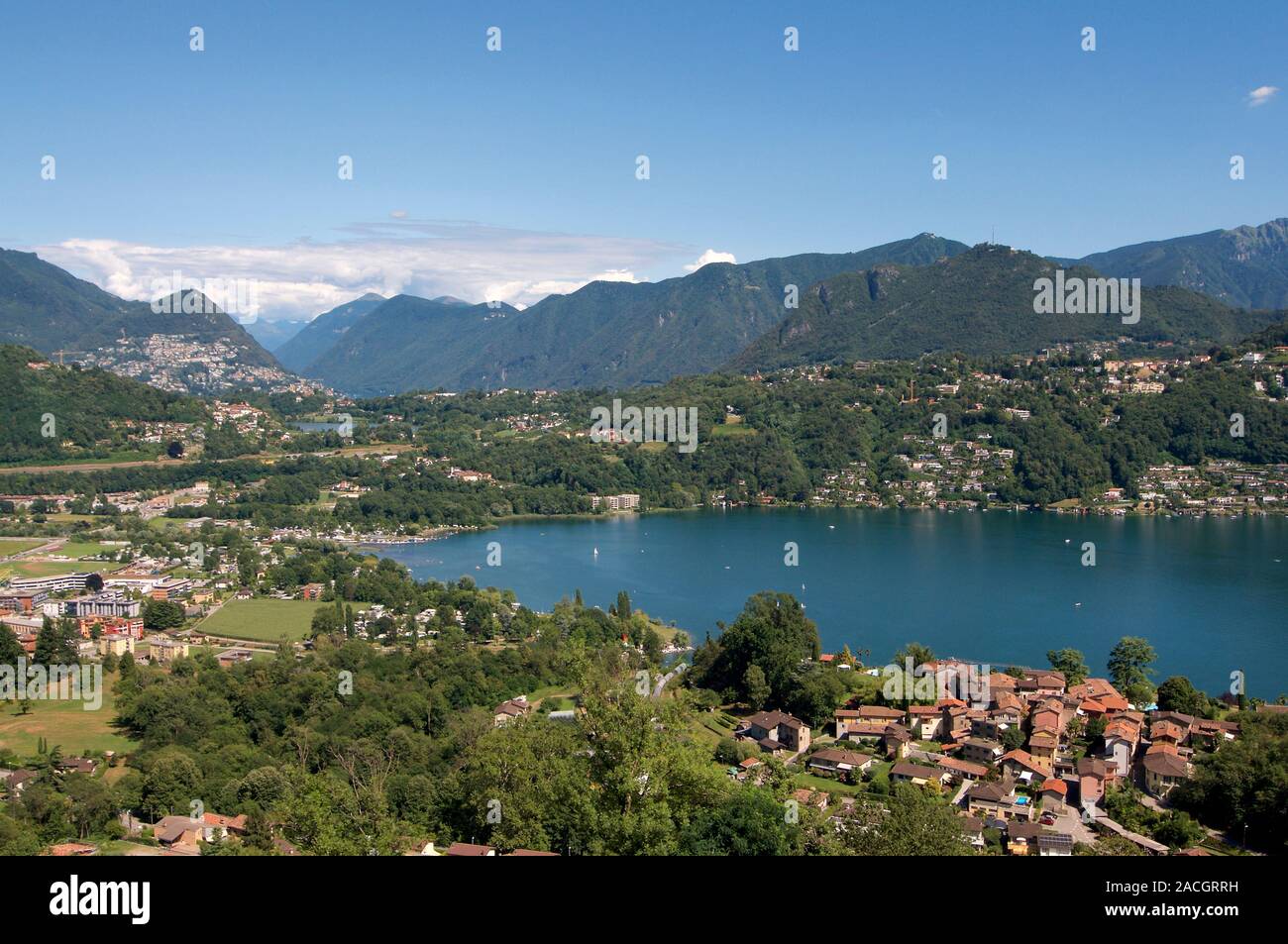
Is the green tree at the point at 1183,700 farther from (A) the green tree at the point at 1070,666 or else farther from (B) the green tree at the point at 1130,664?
(A) the green tree at the point at 1070,666

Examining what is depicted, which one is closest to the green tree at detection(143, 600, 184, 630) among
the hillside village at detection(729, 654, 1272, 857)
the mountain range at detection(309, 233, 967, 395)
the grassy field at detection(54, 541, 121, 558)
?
the grassy field at detection(54, 541, 121, 558)

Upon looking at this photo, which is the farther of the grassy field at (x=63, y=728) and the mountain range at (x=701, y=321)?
the mountain range at (x=701, y=321)

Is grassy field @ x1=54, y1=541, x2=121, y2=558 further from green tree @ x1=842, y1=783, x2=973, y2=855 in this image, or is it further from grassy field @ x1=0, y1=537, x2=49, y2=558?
green tree @ x1=842, y1=783, x2=973, y2=855

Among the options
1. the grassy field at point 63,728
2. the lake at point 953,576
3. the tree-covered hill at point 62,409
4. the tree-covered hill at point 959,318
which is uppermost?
the tree-covered hill at point 959,318

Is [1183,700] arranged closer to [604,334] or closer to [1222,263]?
[604,334]

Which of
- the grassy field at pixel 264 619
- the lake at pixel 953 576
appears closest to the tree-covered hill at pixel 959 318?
the lake at pixel 953 576

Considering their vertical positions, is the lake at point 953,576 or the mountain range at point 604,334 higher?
the mountain range at point 604,334

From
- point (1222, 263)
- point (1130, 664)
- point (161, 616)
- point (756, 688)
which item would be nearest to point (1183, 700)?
point (1130, 664)
